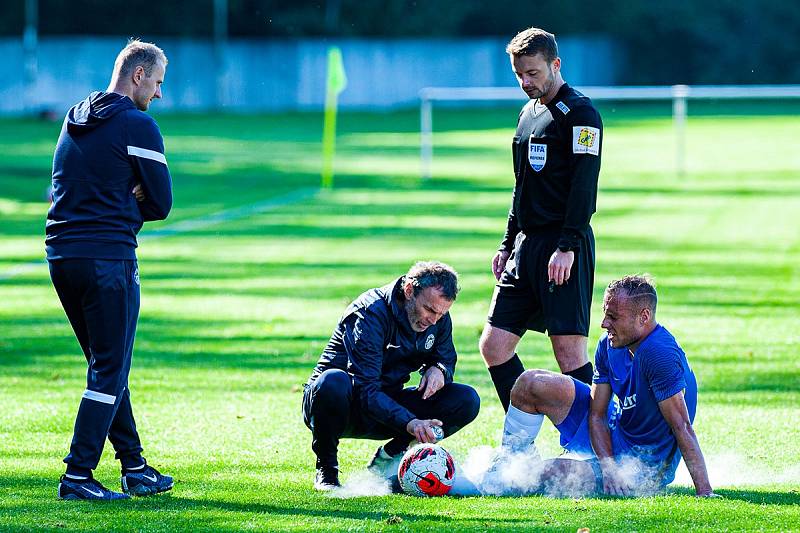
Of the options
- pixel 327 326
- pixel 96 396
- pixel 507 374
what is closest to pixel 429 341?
pixel 507 374

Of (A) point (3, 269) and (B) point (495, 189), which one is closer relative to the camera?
→ (A) point (3, 269)

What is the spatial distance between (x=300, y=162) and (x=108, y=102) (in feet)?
93.4

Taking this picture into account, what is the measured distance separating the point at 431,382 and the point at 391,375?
0.22m

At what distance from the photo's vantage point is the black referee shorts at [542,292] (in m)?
7.21

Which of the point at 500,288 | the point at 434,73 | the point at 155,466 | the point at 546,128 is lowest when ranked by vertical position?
the point at 155,466

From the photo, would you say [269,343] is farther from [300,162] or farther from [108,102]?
[300,162]

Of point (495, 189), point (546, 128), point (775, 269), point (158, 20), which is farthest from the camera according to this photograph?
point (158, 20)

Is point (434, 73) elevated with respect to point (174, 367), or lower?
elevated

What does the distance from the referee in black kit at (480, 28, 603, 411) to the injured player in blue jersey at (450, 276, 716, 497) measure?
51 cm

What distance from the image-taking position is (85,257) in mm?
6137

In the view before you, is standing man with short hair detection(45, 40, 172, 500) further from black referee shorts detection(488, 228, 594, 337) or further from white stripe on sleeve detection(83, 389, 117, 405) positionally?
black referee shorts detection(488, 228, 594, 337)

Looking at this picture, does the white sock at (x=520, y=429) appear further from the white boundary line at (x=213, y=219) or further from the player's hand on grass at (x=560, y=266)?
the white boundary line at (x=213, y=219)

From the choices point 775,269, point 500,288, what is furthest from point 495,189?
point 500,288

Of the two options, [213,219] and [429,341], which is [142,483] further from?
[213,219]
